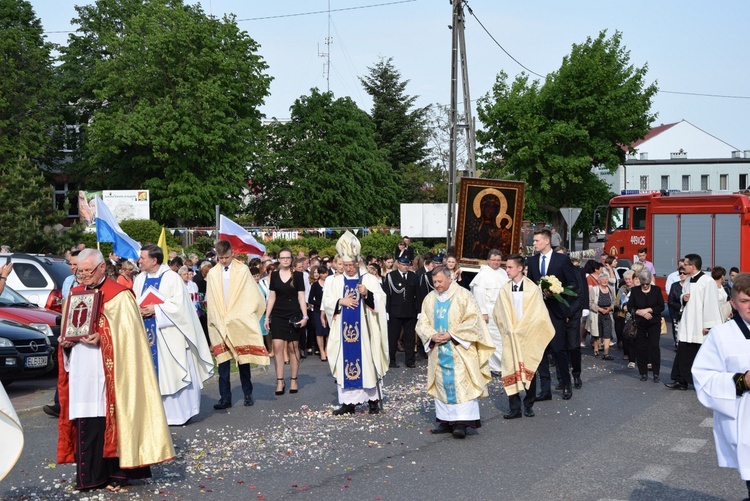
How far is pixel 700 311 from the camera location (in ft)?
42.2

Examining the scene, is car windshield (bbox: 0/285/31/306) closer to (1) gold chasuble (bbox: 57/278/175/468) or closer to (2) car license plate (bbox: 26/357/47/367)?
(2) car license plate (bbox: 26/357/47/367)

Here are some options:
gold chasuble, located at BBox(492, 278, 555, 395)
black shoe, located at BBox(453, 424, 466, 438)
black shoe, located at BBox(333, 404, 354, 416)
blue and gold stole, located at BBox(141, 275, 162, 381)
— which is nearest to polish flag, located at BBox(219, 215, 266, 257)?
black shoe, located at BBox(333, 404, 354, 416)

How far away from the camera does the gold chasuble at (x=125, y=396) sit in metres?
7.19

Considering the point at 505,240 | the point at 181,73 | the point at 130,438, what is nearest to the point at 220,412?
the point at 130,438

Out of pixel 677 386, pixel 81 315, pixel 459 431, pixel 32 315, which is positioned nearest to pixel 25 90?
pixel 32 315

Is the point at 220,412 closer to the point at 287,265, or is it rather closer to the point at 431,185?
the point at 287,265

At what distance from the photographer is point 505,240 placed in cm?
2108

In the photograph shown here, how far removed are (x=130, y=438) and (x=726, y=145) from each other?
8979 centimetres

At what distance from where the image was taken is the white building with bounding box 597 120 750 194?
3408 inches

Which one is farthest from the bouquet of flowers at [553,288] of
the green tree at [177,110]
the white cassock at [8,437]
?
the green tree at [177,110]

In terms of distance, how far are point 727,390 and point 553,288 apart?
6.67 meters

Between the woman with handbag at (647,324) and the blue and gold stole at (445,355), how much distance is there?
5127mm

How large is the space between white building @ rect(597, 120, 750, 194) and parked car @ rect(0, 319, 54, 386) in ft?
252

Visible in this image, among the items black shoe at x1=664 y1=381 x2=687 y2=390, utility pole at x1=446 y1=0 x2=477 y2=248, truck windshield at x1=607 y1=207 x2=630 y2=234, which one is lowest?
black shoe at x1=664 y1=381 x2=687 y2=390
